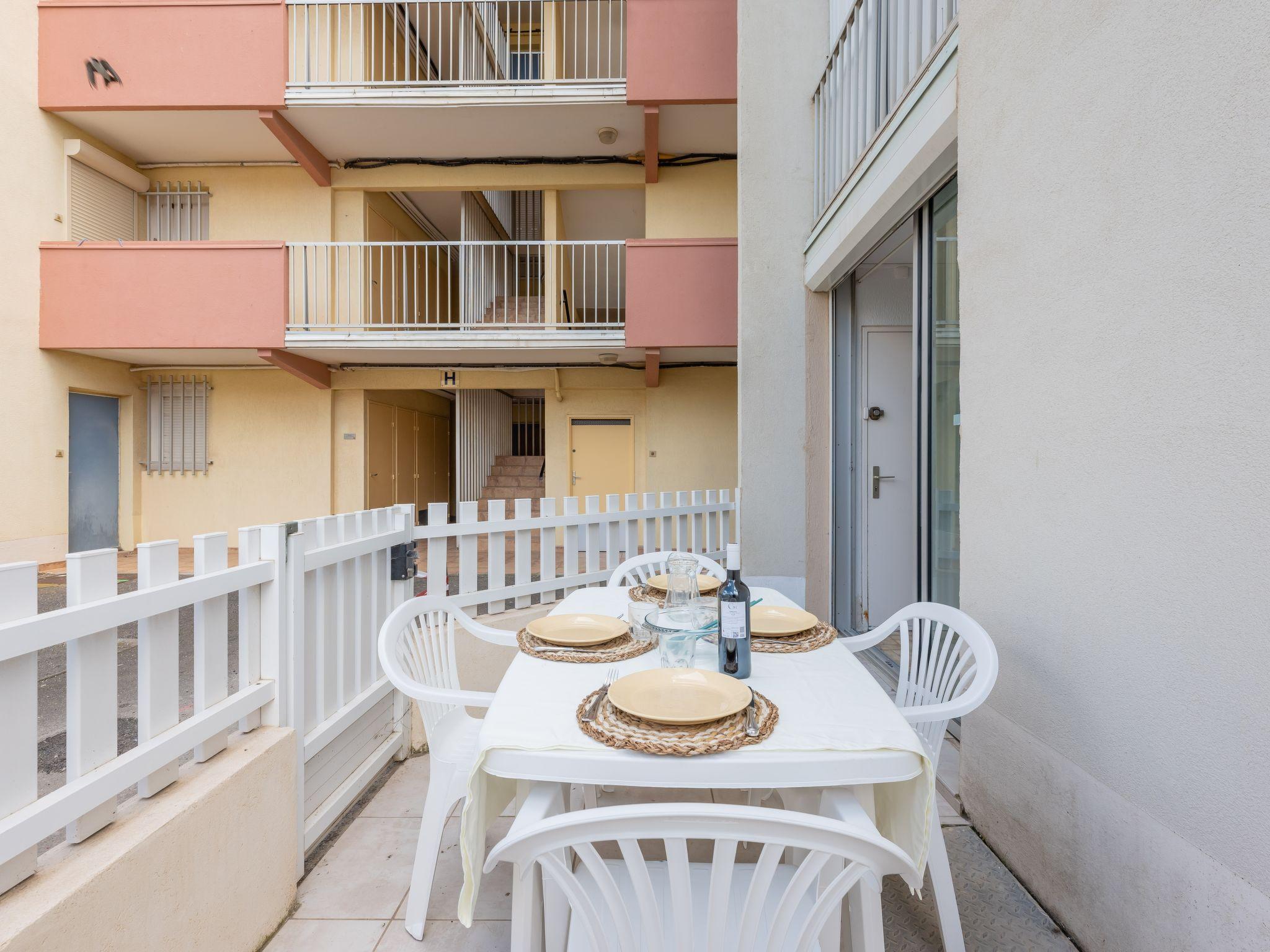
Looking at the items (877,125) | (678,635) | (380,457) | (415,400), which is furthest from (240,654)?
(415,400)

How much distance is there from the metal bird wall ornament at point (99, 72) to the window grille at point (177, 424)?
3.29m

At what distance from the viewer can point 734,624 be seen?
144cm

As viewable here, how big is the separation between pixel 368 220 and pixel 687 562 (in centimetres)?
799

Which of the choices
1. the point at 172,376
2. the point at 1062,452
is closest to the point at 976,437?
the point at 1062,452

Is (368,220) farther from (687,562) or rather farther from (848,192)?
(687,562)

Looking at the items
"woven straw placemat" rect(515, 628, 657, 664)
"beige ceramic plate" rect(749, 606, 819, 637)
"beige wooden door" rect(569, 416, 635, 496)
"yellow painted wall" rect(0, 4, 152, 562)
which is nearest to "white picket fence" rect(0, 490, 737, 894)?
"woven straw placemat" rect(515, 628, 657, 664)

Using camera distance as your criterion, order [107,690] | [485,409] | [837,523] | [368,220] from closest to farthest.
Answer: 1. [107,690]
2. [837,523]
3. [368,220]
4. [485,409]

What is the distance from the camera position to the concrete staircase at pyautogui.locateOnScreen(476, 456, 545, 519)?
30.5ft

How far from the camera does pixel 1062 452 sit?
1624 millimetres

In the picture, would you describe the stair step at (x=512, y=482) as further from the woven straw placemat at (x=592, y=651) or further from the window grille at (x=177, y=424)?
the woven straw placemat at (x=592, y=651)

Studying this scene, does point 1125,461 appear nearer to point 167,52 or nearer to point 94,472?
point 167,52

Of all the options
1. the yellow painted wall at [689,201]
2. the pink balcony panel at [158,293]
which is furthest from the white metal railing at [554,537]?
the pink balcony panel at [158,293]

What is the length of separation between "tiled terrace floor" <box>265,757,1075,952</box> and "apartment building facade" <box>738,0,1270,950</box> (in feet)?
0.29

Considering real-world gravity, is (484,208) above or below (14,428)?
above
